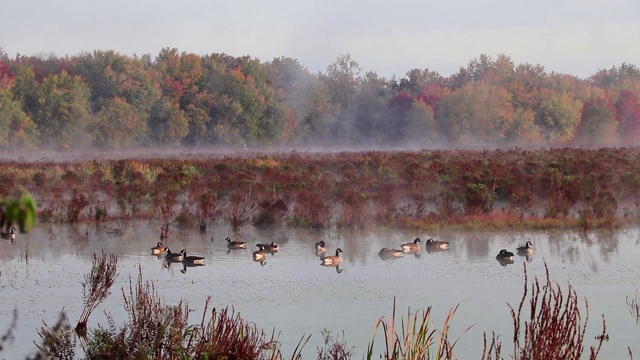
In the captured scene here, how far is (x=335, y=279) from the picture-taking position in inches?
559

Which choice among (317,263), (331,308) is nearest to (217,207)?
(317,263)

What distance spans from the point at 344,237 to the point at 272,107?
5399 centimetres

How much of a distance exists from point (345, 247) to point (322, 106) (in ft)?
208

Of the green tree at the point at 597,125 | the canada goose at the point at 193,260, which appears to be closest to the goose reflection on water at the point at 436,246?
the canada goose at the point at 193,260

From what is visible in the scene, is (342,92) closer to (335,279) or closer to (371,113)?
(371,113)

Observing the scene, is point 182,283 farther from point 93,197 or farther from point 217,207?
point 93,197

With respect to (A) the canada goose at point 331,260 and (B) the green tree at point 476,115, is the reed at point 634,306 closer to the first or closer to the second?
(A) the canada goose at point 331,260

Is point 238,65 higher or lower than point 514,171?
higher

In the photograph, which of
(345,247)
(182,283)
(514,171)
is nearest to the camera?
(182,283)

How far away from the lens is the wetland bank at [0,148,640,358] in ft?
38.0

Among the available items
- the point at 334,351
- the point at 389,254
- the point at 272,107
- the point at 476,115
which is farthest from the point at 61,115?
the point at 334,351

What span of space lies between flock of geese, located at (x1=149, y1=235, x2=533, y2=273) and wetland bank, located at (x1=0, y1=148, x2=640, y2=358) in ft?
0.60

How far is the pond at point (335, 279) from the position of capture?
10578mm

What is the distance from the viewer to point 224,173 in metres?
30.8
